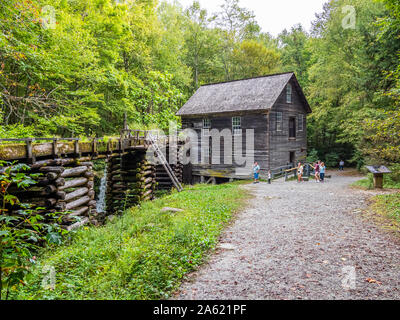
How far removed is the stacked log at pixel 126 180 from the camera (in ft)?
51.3

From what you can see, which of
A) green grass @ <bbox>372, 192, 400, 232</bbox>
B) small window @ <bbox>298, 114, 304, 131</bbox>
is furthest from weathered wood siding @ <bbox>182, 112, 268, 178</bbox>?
green grass @ <bbox>372, 192, 400, 232</bbox>

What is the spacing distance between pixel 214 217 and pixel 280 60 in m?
38.6

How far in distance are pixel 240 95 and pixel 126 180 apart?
13220 mm

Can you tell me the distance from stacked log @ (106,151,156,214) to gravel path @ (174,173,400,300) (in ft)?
25.5

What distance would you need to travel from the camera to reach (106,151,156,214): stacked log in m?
15.6

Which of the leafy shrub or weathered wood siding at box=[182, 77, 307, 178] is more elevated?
weathered wood siding at box=[182, 77, 307, 178]

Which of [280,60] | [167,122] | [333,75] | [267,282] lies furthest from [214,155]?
[280,60]

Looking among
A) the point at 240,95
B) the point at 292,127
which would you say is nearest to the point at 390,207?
the point at 240,95

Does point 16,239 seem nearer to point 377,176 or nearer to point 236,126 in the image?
point 377,176

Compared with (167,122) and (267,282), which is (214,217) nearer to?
(267,282)

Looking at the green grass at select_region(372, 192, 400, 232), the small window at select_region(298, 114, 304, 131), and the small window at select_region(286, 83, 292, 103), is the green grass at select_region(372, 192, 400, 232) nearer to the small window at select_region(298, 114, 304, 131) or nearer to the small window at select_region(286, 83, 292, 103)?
the small window at select_region(286, 83, 292, 103)

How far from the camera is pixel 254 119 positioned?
21.6m

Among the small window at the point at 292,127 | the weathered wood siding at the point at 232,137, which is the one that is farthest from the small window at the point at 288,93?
the weathered wood siding at the point at 232,137

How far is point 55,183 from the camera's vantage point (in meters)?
8.04
